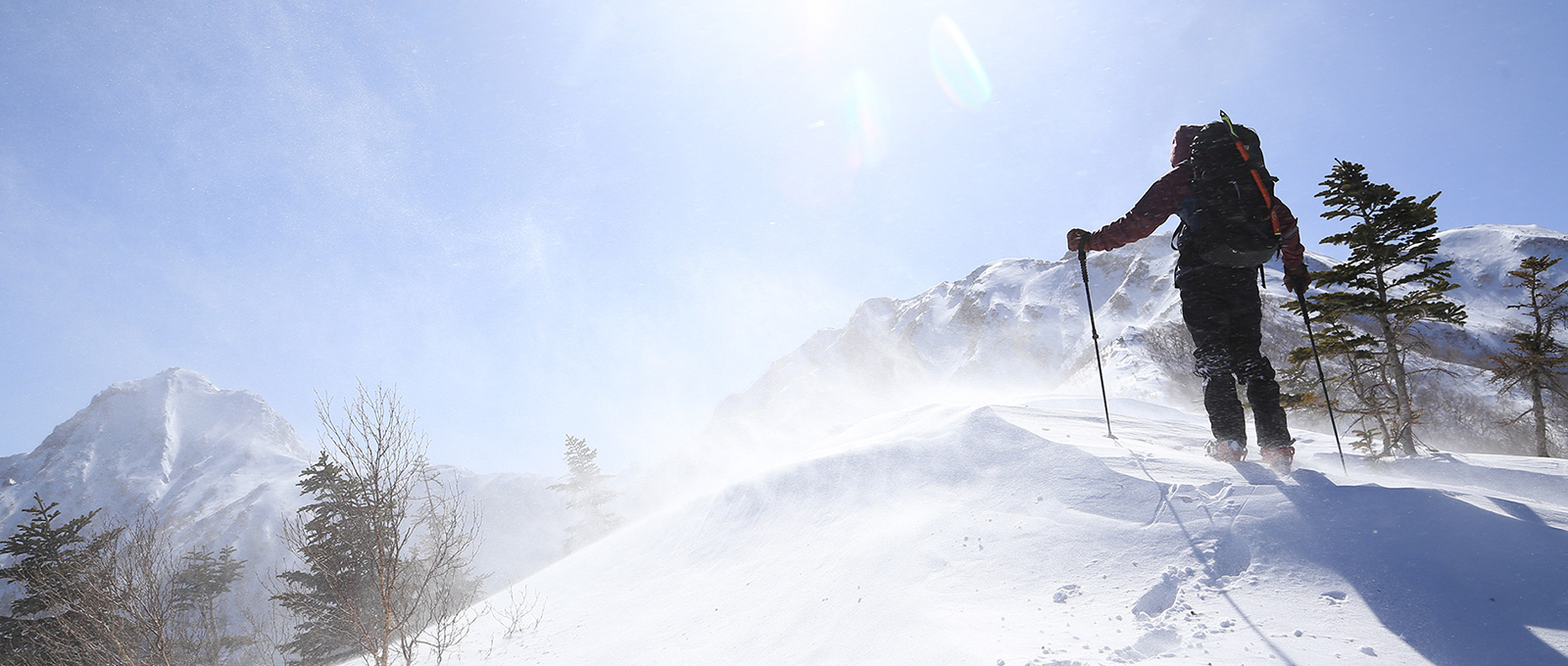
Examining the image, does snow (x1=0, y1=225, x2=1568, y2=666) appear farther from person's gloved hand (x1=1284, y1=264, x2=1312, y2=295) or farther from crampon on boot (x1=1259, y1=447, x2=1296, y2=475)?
person's gloved hand (x1=1284, y1=264, x2=1312, y2=295)

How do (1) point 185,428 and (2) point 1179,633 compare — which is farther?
(1) point 185,428

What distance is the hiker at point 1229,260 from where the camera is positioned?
3725 millimetres

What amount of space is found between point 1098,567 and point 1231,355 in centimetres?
237

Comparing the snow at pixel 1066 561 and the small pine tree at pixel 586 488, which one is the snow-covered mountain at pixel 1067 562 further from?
the small pine tree at pixel 586 488

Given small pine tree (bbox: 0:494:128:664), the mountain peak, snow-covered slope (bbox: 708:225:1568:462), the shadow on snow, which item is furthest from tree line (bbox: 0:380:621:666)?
the mountain peak

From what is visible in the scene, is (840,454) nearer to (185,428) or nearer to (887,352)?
(887,352)

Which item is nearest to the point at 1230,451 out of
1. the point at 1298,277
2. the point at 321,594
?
the point at 1298,277

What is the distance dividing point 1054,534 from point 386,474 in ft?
24.0

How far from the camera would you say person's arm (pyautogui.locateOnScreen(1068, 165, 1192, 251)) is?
4.06 metres

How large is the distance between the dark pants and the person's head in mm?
1050

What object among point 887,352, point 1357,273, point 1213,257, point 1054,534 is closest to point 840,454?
point 1054,534

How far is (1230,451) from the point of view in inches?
144

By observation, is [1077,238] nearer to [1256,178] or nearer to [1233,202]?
[1233,202]

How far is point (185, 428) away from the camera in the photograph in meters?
145
